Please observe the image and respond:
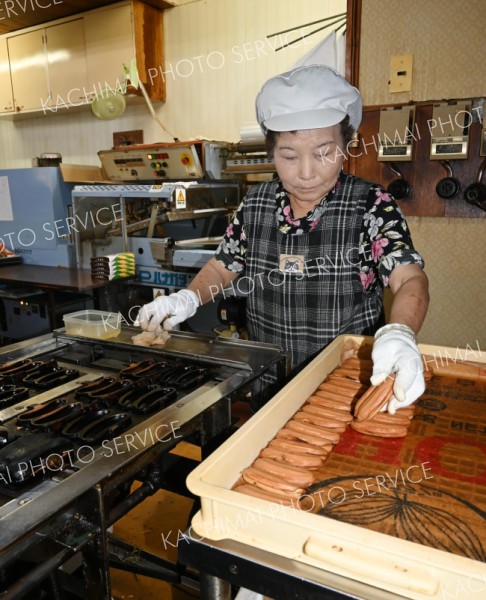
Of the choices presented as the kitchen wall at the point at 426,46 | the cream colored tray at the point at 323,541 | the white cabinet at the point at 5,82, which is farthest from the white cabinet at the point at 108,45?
the cream colored tray at the point at 323,541

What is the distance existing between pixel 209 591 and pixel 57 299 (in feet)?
10.9

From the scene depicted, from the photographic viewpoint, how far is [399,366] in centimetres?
113

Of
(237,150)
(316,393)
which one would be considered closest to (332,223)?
(316,393)

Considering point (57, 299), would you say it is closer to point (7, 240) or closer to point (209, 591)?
point (7, 240)

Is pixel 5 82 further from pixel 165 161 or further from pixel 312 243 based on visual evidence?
pixel 312 243

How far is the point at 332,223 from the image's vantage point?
171 cm

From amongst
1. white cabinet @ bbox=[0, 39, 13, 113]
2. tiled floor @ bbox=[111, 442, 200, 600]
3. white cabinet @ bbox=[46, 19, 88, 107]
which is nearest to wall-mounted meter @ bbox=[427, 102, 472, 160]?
tiled floor @ bbox=[111, 442, 200, 600]

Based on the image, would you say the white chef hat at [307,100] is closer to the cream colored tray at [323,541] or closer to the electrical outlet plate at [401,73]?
the cream colored tray at [323,541]

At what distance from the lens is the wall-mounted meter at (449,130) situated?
2.58m

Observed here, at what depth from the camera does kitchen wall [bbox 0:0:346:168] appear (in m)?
4.44

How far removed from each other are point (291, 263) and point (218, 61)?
153 inches

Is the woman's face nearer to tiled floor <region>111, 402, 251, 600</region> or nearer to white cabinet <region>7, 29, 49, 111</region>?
tiled floor <region>111, 402, 251, 600</region>

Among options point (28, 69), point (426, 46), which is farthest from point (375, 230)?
point (28, 69)

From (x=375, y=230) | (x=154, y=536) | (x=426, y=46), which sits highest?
(x=426, y=46)
